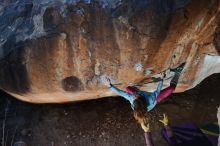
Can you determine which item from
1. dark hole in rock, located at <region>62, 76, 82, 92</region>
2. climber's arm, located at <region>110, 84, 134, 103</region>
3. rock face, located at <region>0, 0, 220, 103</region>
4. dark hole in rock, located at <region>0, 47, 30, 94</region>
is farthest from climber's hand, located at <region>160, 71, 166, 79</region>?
dark hole in rock, located at <region>0, 47, 30, 94</region>

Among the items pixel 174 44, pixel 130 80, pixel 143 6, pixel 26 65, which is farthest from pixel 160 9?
pixel 26 65

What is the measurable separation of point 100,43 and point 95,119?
5.00 feet

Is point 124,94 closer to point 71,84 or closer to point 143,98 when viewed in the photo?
point 143,98

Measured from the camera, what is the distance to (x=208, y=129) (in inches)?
206

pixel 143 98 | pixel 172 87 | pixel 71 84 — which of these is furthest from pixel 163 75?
pixel 71 84

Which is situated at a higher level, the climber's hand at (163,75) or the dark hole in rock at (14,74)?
the climber's hand at (163,75)

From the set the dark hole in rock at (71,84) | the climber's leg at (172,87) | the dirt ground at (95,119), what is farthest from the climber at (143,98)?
the dirt ground at (95,119)

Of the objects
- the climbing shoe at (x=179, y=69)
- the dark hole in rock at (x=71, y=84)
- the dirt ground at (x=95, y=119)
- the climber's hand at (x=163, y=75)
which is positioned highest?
the climbing shoe at (x=179, y=69)

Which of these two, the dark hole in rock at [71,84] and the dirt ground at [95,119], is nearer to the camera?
the dark hole in rock at [71,84]

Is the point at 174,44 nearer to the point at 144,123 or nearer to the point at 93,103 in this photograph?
the point at 144,123

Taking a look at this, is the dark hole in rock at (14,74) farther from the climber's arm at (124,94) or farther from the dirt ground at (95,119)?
the climber's arm at (124,94)

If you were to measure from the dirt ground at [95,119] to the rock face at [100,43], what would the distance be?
21.7 inches

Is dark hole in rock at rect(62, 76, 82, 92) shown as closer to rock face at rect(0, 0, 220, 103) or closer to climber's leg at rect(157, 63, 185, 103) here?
rock face at rect(0, 0, 220, 103)

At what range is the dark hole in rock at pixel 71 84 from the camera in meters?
4.62
